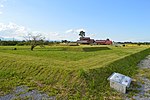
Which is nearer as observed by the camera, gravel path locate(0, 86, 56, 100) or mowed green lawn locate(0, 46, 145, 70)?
gravel path locate(0, 86, 56, 100)

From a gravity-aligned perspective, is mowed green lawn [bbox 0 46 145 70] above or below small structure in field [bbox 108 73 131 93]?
above

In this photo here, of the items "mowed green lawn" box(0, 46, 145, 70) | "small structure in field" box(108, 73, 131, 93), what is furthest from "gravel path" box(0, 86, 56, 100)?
"mowed green lawn" box(0, 46, 145, 70)

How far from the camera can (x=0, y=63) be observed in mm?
13977

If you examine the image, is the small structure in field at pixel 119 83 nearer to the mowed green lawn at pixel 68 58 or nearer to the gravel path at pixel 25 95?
the mowed green lawn at pixel 68 58

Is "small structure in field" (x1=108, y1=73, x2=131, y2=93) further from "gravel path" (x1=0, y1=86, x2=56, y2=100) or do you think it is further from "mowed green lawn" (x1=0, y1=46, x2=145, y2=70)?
"gravel path" (x1=0, y1=86, x2=56, y2=100)

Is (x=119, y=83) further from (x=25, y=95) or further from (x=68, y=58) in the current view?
(x=68, y=58)

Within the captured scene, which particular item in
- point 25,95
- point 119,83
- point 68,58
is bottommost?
point 25,95

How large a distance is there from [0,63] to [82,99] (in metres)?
9.10

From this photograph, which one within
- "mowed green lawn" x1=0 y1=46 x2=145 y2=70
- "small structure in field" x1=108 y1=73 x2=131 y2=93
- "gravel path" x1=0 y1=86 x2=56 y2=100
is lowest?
"gravel path" x1=0 y1=86 x2=56 y2=100

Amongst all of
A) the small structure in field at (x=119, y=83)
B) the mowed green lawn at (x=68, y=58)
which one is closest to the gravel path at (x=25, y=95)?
the small structure in field at (x=119, y=83)

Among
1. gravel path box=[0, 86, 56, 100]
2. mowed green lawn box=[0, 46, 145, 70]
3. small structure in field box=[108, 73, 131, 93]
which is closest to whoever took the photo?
gravel path box=[0, 86, 56, 100]

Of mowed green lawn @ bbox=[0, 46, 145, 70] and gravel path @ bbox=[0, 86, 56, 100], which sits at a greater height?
mowed green lawn @ bbox=[0, 46, 145, 70]

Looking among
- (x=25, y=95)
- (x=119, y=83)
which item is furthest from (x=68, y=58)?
(x=25, y=95)

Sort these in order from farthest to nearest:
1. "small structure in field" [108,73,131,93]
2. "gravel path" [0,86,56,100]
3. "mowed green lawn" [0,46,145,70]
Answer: "mowed green lawn" [0,46,145,70], "small structure in field" [108,73,131,93], "gravel path" [0,86,56,100]
